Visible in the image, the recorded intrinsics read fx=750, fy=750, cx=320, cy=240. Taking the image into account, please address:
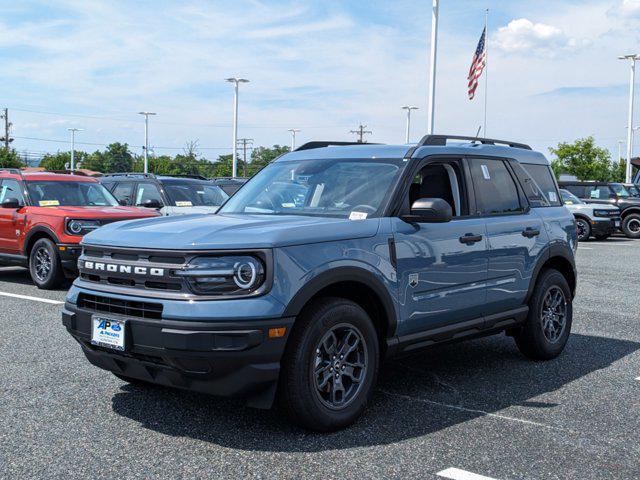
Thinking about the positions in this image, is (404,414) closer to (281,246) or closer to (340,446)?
(340,446)

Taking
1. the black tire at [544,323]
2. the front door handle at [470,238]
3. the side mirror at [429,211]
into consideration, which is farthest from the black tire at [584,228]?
the side mirror at [429,211]

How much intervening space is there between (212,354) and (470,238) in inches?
94.6

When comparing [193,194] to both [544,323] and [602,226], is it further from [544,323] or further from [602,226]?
[602,226]

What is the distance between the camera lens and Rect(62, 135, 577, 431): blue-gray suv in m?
4.18

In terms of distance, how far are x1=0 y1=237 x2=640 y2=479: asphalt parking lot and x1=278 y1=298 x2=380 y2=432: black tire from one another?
0.15m

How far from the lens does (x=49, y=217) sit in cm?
1099

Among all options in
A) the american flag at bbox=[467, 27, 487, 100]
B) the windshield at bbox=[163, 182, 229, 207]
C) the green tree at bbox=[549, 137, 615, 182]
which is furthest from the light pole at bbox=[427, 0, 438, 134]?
the green tree at bbox=[549, 137, 615, 182]

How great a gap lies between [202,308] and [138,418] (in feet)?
3.91

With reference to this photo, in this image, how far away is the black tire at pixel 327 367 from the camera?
170 inches

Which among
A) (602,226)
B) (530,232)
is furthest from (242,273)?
(602,226)

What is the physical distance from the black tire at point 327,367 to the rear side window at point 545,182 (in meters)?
2.73

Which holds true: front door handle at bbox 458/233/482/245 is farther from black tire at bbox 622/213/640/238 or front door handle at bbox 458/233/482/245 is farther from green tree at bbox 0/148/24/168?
green tree at bbox 0/148/24/168

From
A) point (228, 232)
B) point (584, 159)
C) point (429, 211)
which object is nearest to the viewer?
point (228, 232)

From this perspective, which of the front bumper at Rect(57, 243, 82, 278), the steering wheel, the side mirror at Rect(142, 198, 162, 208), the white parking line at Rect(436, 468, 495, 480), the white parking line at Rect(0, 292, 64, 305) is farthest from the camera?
the side mirror at Rect(142, 198, 162, 208)
